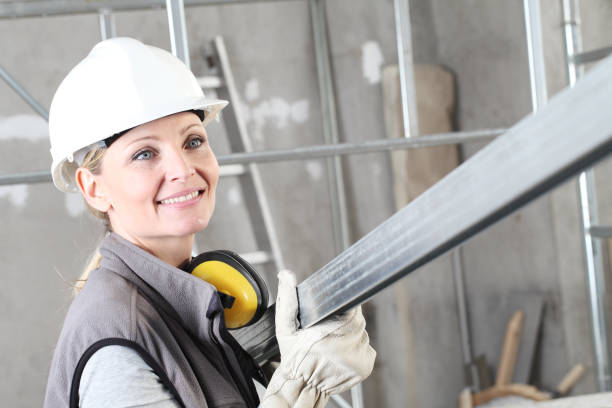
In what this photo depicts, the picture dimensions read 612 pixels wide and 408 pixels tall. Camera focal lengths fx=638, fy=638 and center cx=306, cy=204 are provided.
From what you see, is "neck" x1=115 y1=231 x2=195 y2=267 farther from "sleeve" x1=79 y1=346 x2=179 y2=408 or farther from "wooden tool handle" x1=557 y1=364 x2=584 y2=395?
"wooden tool handle" x1=557 y1=364 x2=584 y2=395

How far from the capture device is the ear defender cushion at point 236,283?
1204mm

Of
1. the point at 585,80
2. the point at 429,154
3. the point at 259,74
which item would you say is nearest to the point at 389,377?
A: the point at 429,154

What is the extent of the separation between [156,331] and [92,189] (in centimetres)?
35

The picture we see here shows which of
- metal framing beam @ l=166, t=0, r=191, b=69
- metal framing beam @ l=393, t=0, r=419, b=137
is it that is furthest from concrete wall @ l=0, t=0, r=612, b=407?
metal framing beam @ l=166, t=0, r=191, b=69

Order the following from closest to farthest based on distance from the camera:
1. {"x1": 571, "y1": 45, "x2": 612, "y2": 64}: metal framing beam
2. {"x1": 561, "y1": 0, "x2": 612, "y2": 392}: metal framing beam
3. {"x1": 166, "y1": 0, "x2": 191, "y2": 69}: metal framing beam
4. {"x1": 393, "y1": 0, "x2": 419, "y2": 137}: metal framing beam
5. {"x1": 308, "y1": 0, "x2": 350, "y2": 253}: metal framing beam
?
1. {"x1": 166, "y1": 0, "x2": 191, "y2": 69}: metal framing beam
2. {"x1": 393, "y1": 0, "x2": 419, "y2": 137}: metal framing beam
3. {"x1": 571, "y1": 45, "x2": 612, "y2": 64}: metal framing beam
4. {"x1": 561, "y1": 0, "x2": 612, "y2": 392}: metal framing beam
5. {"x1": 308, "y1": 0, "x2": 350, "y2": 253}: metal framing beam

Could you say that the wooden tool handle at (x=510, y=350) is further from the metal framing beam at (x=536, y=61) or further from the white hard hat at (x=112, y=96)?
the white hard hat at (x=112, y=96)

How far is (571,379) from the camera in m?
3.48

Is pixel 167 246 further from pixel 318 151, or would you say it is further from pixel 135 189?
pixel 318 151

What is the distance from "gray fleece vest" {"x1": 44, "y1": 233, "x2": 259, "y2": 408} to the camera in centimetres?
95

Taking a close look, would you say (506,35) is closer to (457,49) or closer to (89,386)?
(457,49)

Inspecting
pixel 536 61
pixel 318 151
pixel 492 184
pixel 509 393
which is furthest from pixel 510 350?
pixel 492 184

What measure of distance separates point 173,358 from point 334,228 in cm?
322

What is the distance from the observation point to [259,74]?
4.13m

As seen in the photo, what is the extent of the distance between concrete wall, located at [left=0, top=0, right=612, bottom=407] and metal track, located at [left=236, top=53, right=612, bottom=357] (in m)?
3.04
